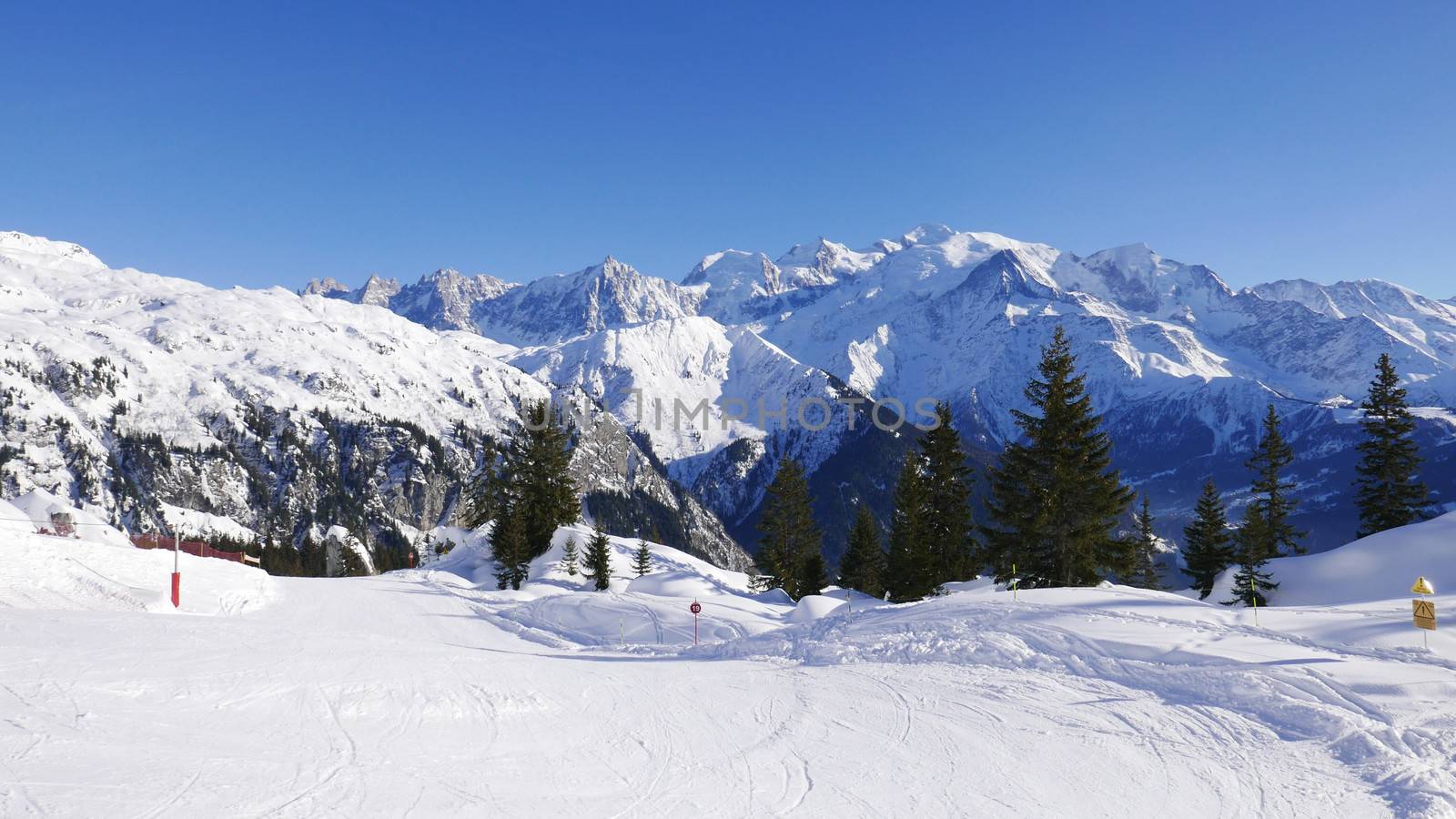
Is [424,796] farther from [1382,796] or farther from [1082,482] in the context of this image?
[1082,482]

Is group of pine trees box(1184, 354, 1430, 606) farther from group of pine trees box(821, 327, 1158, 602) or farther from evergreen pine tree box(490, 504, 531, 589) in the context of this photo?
evergreen pine tree box(490, 504, 531, 589)

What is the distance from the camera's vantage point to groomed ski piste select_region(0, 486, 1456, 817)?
842cm

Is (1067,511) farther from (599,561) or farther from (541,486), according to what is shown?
(541,486)

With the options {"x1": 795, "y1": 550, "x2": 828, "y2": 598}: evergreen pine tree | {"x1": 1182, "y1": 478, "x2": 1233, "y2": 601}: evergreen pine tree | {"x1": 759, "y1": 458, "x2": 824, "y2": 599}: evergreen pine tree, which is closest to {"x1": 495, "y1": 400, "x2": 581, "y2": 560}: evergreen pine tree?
{"x1": 759, "y1": 458, "x2": 824, "y2": 599}: evergreen pine tree

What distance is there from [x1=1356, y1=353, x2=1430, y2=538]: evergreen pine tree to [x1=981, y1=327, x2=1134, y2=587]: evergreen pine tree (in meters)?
21.4

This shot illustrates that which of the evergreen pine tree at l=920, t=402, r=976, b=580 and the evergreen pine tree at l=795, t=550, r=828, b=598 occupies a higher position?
the evergreen pine tree at l=920, t=402, r=976, b=580

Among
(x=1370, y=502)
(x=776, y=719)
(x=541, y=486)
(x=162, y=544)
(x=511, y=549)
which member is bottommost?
(x=511, y=549)

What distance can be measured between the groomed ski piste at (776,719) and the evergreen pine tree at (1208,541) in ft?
96.8

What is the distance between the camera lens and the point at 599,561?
42812 mm

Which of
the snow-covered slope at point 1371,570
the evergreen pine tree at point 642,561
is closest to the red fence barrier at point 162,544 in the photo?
the evergreen pine tree at point 642,561

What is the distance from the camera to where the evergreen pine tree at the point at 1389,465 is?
41.2m

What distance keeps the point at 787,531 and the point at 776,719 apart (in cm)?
4581

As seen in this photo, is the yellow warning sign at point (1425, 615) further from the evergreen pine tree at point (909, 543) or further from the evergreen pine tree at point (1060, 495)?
the evergreen pine tree at point (909, 543)

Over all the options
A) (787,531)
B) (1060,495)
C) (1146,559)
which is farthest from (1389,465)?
(787,531)
